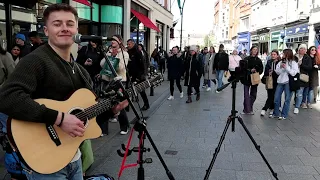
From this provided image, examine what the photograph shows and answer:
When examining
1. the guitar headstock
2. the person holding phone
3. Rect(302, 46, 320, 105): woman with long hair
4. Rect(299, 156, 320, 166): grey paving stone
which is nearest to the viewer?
the guitar headstock

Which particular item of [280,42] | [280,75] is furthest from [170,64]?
[280,42]

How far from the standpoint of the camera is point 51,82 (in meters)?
2.00

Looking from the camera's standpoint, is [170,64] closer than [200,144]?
No

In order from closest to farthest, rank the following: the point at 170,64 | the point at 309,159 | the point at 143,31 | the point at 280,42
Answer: the point at 309,159 → the point at 170,64 → the point at 143,31 → the point at 280,42

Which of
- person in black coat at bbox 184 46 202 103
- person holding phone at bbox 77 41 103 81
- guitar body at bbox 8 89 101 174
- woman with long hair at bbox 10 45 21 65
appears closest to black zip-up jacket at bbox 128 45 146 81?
person holding phone at bbox 77 41 103 81

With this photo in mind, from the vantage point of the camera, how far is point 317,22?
2148 cm

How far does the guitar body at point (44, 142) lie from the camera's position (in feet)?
6.09

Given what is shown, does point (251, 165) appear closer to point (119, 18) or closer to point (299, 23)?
point (119, 18)

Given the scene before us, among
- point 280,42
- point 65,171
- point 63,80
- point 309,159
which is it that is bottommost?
point 309,159

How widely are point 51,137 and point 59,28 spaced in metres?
0.68

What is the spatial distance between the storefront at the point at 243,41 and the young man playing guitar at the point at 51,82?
41.6 m

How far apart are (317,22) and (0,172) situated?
72.5 feet

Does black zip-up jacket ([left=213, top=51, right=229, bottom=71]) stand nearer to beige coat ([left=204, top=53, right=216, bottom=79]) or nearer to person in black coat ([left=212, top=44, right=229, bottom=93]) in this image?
person in black coat ([left=212, top=44, right=229, bottom=93])

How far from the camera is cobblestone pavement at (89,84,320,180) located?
14.4 feet
